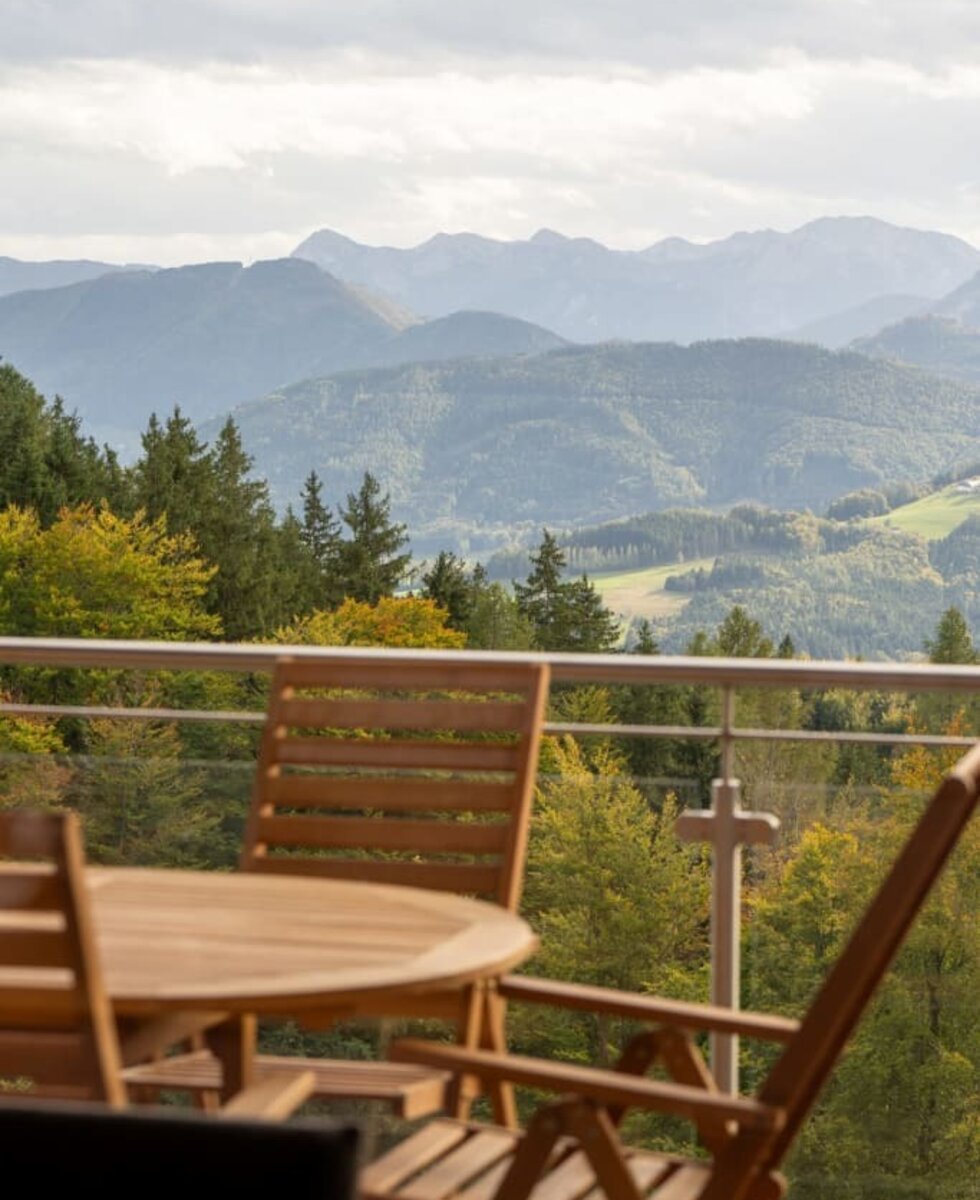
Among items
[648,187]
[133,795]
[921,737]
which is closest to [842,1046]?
[921,737]

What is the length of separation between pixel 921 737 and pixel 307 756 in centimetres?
126

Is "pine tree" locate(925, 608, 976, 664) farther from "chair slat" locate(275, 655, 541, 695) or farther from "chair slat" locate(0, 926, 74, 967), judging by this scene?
"chair slat" locate(0, 926, 74, 967)

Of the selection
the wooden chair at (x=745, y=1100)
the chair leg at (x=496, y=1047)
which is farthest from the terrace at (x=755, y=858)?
the wooden chair at (x=745, y=1100)

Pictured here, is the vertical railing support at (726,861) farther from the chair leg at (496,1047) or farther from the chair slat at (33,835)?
the chair slat at (33,835)

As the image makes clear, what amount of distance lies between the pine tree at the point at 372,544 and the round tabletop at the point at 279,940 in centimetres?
6810

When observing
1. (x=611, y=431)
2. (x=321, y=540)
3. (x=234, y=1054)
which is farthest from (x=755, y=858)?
(x=611, y=431)

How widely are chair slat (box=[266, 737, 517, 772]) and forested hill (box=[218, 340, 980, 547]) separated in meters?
153

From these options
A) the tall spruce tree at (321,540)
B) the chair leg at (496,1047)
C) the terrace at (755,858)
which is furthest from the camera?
the tall spruce tree at (321,540)

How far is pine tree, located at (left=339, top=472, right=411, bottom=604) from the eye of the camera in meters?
71.3

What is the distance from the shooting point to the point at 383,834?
3428 mm

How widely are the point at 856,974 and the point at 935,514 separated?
127 metres

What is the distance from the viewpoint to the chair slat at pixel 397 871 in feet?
10.9

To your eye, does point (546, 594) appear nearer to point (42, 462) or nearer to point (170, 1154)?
point (42, 462)

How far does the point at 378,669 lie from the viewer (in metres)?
3.45
